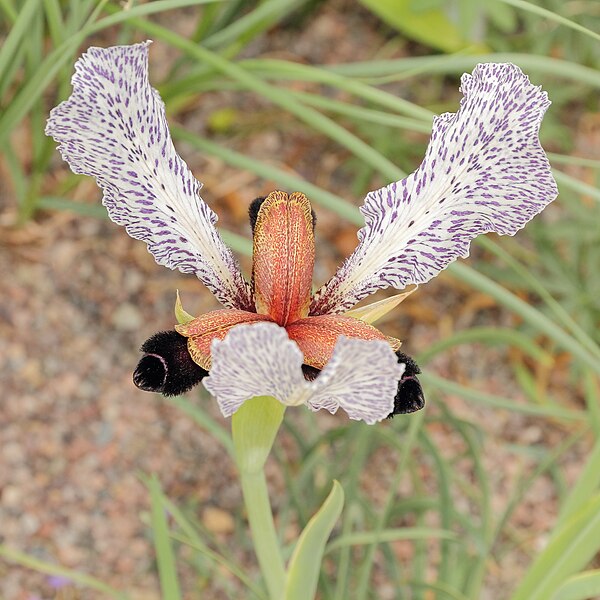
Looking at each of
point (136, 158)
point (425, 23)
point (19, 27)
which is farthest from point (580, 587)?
point (425, 23)

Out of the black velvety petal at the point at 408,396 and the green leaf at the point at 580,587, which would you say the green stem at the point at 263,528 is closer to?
the black velvety petal at the point at 408,396

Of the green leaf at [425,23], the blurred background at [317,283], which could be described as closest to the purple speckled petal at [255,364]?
the blurred background at [317,283]

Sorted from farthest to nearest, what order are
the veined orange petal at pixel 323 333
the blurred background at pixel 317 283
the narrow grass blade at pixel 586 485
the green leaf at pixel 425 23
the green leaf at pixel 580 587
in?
the green leaf at pixel 425 23 < the blurred background at pixel 317 283 < the narrow grass blade at pixel 586 485 < the green leaf at pixel 580 587 < the veined orange petal at pixel 323 333

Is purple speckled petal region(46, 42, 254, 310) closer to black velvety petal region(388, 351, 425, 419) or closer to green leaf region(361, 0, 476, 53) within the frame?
black velvety petal region(388, 351, 425, 419)

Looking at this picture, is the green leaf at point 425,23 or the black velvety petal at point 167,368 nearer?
the black velvety petal at point 167,368

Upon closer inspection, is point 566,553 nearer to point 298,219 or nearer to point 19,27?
point 298,219

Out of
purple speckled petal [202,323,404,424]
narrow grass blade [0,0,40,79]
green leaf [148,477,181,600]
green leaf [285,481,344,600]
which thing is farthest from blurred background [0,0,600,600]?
purple speckled petal [202,323,404,424]
